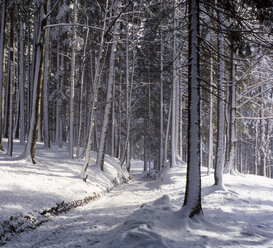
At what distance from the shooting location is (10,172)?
7871 mm

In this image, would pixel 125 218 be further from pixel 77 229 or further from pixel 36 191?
pixel 36 191

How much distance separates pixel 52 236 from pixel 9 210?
4.07 feet

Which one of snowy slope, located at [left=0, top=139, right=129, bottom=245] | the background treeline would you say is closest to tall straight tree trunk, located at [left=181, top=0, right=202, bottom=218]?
the background treeline

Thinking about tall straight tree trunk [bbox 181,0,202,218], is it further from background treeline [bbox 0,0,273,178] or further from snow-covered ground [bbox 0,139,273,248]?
snow-covered ground [bbox 0,139,273,248]

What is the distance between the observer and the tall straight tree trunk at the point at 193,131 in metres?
6.29

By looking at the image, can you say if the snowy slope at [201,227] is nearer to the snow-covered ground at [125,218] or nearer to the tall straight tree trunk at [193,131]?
the snow-covered ground at [125,218]

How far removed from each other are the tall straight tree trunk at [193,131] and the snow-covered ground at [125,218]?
372mm

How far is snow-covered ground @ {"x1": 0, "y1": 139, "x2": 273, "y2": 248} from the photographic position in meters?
4.80

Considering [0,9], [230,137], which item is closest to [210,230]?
[230,137]

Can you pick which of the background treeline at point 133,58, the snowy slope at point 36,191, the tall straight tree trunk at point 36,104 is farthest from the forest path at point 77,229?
the background treeline at point 133,58

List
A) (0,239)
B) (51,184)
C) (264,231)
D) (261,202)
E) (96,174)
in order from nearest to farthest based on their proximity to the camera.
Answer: (0,239) < (264,231) < (51,184) < (261,202) < (96,174)

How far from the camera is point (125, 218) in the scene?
6.68m

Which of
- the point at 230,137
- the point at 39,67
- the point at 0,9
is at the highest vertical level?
the point at 0,9

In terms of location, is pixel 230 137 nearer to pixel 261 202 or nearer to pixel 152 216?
pixel 261 202
